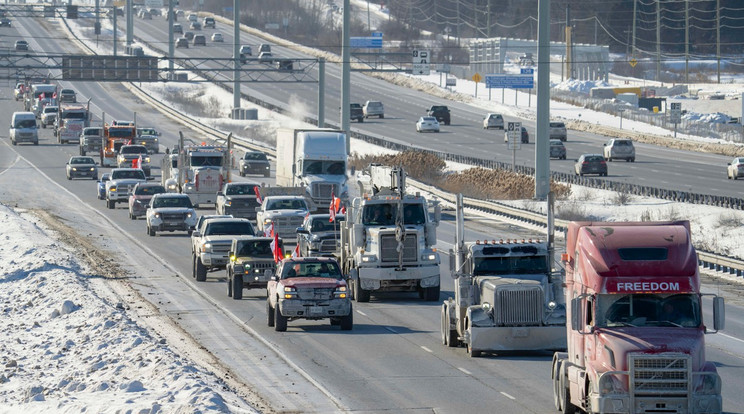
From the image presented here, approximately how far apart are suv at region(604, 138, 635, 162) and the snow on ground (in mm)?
50140

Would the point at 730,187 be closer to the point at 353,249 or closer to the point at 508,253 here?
the point at 353,249

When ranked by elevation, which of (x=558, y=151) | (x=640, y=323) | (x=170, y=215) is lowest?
(x=640, y=323)

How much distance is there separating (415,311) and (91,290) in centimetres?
829

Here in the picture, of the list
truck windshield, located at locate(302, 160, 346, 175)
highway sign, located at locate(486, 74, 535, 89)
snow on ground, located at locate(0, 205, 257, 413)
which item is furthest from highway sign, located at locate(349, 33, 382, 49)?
snow on ground, located at locate(0, 205, 257, 413)

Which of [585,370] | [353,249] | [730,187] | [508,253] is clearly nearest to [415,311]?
[353,249]

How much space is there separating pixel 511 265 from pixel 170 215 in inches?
1015

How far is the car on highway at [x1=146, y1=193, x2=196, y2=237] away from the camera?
48906 millimetres

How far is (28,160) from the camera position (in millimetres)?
84000

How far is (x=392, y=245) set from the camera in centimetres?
3350

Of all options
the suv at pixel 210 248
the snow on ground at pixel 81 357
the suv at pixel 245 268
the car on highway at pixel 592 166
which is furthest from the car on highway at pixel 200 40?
the suv at pixel 245 268

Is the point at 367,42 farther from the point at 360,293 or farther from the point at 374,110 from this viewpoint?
the point at 360,293

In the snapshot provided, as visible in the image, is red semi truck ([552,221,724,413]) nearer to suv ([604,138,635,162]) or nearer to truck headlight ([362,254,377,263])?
truck headlight ([362,254,377,263])

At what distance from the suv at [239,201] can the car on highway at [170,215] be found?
3.17m

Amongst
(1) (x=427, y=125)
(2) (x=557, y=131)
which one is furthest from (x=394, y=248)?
(1) (x=427, y=125)
